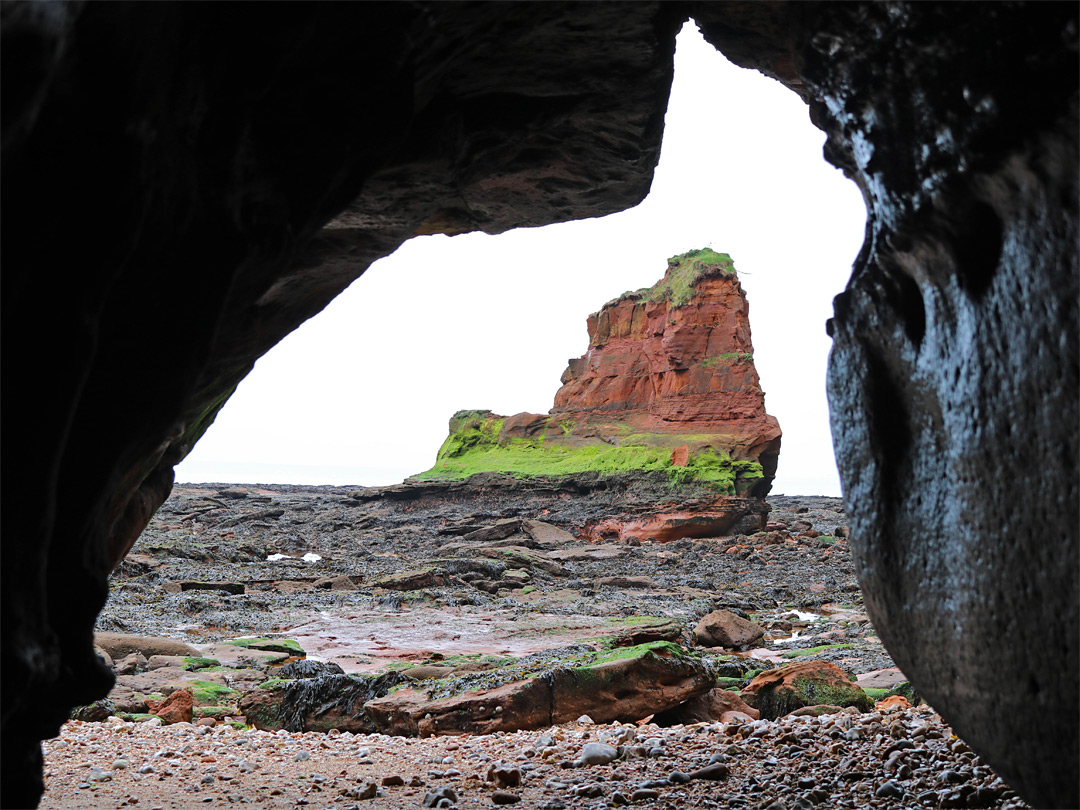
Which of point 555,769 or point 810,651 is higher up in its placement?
point 555,769

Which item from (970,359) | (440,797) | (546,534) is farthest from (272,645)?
(546,534)

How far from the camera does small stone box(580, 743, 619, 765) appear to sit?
4242 mm

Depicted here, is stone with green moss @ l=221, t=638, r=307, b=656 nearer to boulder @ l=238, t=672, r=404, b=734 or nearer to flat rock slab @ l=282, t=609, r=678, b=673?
flat rock slab @ l=282, t=609, r=678, b=673

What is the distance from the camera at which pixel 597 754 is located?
427 centimetres

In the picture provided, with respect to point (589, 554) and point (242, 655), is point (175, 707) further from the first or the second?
point (589, 554)

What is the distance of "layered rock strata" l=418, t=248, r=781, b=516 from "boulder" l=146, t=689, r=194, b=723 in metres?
22.6

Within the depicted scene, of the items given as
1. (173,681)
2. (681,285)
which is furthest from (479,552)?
(681,285)

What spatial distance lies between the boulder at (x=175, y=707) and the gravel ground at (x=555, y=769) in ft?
2.89

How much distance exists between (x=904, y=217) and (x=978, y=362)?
1.88ft

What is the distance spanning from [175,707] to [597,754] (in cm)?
360

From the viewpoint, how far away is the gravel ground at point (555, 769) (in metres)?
3.60

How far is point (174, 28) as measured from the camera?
2.07 m

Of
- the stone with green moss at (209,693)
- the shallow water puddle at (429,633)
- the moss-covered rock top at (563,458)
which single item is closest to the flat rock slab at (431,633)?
the shallow water puddle at (429,633)

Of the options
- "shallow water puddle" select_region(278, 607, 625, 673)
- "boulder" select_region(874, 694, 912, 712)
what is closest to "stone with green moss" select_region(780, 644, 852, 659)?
"shallow water puddle" select_region(278, 607, 625, 673)
